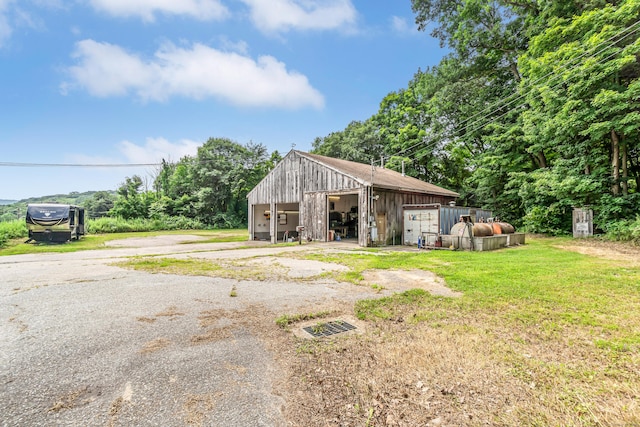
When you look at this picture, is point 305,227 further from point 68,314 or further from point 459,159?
point 459,159

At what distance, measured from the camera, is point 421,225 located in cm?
1470

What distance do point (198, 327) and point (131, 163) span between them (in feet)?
102

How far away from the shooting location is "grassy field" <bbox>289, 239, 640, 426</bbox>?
81.8 inches

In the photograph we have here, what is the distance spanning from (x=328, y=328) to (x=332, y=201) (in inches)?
690

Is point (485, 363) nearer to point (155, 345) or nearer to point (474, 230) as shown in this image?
point (155, 345)

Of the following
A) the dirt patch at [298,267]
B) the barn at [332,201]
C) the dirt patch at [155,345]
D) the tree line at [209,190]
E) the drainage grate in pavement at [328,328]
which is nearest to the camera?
the dirt patch at [155,345]

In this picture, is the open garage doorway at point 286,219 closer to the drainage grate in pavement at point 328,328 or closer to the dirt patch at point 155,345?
the drainage grate in pavement at point 328,328

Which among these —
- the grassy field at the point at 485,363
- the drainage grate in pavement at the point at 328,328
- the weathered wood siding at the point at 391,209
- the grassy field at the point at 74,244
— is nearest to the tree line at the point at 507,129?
the weathered wood siding at the point at 391,209

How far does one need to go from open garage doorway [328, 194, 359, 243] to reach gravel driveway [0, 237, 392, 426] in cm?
1368

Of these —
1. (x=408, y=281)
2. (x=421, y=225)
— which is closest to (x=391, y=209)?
(x=421, y=225)

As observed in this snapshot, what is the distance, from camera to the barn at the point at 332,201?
48.1ft

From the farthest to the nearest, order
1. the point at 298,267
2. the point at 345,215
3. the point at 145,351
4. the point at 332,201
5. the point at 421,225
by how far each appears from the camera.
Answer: the point at 345,215, the point at 332,201, the point at 421,225, the point at 298,267, the point at 145,351

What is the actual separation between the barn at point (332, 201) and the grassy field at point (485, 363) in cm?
981

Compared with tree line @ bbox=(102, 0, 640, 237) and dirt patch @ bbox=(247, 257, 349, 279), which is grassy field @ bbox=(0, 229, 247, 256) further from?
tree line @ bbox=(102, 0, 640, 237)
